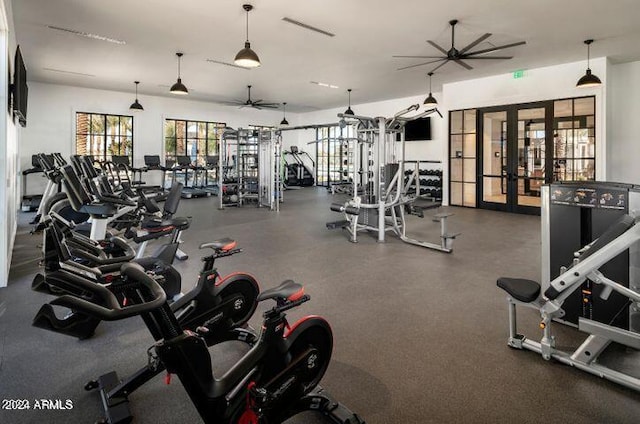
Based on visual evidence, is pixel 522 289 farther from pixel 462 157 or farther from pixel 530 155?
pixel 462 157

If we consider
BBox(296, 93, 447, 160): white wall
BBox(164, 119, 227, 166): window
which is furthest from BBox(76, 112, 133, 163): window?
BBox(296, 93, 447, 160): white wall

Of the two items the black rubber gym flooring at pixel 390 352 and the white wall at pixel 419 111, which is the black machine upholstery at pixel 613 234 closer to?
the black rubber gym flooring at pixel 390 352

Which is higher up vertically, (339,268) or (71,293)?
(71,293)

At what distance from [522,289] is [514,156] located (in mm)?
7433

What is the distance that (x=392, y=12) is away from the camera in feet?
17.9

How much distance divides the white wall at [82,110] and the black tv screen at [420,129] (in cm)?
722

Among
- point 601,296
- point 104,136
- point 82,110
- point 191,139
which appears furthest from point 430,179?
point 82,110

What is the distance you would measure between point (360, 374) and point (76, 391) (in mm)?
1556

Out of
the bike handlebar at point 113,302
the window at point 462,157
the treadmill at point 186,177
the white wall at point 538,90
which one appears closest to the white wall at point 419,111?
the window at point 462,157

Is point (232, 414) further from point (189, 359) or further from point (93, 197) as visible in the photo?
point (93, 197)

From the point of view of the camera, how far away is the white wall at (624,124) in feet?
26.6

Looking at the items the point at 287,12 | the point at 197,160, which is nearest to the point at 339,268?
the point at 287,12

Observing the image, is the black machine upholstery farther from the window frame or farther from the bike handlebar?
the window frame

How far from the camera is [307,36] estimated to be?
6.52m
